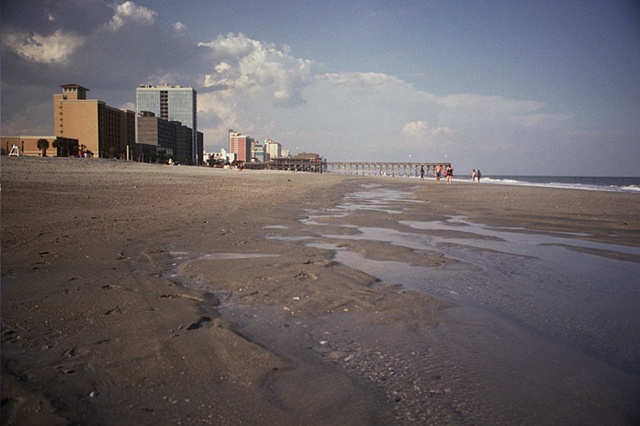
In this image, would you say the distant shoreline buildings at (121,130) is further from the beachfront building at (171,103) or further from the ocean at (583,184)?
the ocean at (583,184)

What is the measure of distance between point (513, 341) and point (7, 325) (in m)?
3.87

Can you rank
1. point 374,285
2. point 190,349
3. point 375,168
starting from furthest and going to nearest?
point 375,168 < point 374,285 < point 190,349

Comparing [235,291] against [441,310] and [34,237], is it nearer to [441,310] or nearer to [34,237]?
[441,310]

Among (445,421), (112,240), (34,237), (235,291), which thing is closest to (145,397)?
(445,421)

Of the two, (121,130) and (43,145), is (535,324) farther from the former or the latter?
(121,130)

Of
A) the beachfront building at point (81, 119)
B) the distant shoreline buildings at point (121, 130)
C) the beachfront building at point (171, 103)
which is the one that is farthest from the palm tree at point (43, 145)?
the beachfront building at point (171, 103)

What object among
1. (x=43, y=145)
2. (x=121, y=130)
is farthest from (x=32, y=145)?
(x=121, y=130)

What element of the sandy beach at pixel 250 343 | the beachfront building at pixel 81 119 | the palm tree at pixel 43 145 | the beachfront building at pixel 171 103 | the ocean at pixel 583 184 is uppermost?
the beachfront building at pixel 171 103

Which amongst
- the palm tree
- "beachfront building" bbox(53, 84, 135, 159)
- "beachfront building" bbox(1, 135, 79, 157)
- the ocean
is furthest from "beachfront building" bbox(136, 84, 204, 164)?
the ocean

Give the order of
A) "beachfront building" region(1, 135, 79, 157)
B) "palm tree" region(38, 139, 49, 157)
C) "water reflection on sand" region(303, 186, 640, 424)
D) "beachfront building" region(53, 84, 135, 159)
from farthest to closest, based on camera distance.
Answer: "beachfront building" region(53, 84, 135, 159) → "beachfront building" region(1, 135, 79, 157) → "palm tree" region(38, 139, 49, 157) → "water reflection on sand" region(303, 186, 640, 424)

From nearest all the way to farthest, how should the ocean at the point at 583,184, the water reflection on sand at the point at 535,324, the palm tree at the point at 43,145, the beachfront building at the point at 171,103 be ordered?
the water reflection on sand at the point at 535,324 → the ocean at the point at 583,184 → the palm tree at the point at 43,145 → the beachfront building at the point at 171,103

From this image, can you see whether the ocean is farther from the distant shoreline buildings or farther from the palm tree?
the palm tree

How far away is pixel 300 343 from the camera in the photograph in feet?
9.50

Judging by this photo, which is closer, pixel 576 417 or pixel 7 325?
pixel 576 417
